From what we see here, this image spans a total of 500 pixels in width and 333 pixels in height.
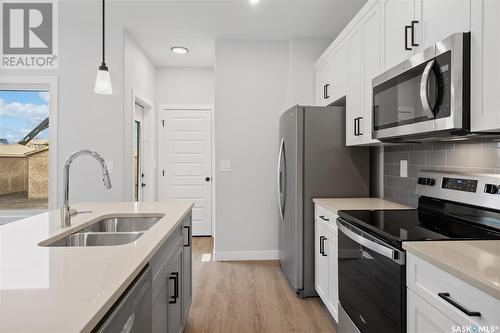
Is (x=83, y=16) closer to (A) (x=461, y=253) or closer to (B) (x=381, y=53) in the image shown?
(B) (x=381, y=53)

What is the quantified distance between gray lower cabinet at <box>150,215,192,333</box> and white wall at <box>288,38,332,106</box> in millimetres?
2157

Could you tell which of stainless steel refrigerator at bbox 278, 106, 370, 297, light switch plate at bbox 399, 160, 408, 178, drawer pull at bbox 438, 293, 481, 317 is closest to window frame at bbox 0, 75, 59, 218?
stainless steel refrigerator at bbox 278, 106, 370, 297

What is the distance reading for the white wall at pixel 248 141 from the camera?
3.92 metres

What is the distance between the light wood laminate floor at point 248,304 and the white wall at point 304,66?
1986 mm

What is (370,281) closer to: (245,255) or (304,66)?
(245,255)

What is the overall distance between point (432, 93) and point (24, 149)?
376cm

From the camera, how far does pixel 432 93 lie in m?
1.54

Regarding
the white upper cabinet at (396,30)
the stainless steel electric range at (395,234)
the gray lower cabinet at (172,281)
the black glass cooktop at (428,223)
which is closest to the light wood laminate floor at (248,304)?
the gray lower cabinet at (172,281)

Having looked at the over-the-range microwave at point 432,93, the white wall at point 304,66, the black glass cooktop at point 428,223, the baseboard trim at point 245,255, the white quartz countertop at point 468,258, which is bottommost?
the baseboard trim at point 245,255

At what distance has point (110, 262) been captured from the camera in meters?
1.09

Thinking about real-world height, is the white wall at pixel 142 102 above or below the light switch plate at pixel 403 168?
above

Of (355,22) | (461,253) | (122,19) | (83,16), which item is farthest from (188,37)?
(461,253)

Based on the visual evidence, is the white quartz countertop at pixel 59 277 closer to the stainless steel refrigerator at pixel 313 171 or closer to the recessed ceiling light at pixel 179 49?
the stainless steel refrigerator at pixel 313 171

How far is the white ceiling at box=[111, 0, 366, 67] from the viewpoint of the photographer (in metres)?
3.05
